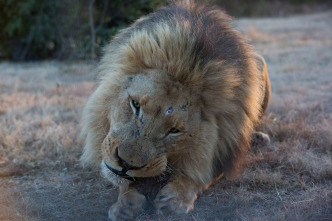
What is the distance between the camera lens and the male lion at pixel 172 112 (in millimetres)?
2475

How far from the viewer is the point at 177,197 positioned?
8.80 ft

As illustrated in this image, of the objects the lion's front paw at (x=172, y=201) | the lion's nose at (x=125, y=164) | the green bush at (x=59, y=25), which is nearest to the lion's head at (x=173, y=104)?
the lion's nose at (x=125, y=164)

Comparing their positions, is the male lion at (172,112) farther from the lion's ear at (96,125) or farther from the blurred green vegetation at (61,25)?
the blurred green vegetation at (61,25)

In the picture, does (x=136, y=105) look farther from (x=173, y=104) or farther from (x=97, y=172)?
(x=97, y=172)

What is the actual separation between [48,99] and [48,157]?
1.98 meters

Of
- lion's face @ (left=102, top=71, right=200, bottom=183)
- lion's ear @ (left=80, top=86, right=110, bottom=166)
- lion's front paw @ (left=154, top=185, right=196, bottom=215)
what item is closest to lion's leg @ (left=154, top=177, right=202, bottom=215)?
lion's front paw @ (left=154, top=185, right=196, bottom=215)

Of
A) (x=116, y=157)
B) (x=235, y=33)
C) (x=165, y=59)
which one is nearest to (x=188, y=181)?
(x=116, y=157)

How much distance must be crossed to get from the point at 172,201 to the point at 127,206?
31cm

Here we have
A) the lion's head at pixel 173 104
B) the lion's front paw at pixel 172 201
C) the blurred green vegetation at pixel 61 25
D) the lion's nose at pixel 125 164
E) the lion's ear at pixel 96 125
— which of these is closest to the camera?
the lion's nose at pixel 125 164

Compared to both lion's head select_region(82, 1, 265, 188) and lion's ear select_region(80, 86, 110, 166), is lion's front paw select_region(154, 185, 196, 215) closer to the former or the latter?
lion's head select_region(82, 1, 265, 188)

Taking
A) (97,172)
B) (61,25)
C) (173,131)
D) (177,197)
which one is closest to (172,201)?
(177,197)

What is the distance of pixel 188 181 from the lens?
9.24ft

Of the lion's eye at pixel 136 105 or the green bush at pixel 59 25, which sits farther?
the green bush at pixel 59 25

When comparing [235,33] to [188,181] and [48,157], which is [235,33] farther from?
[48,157]
